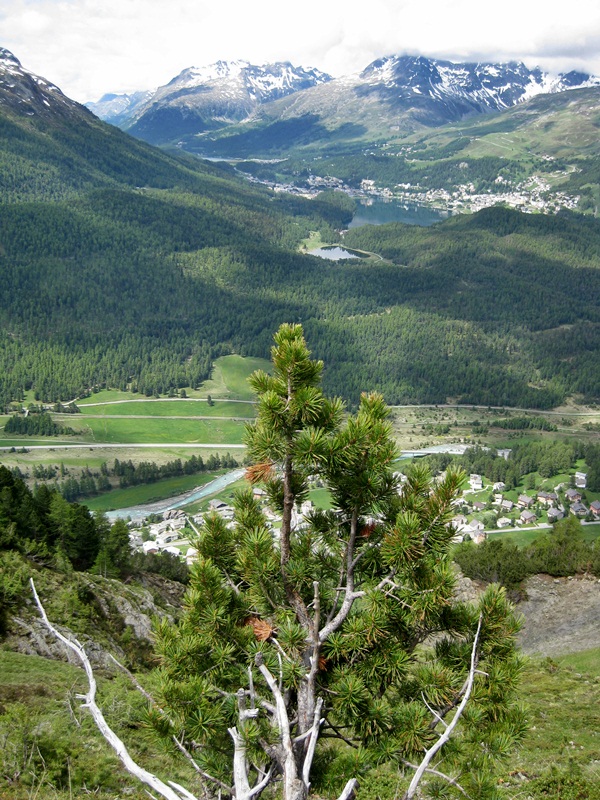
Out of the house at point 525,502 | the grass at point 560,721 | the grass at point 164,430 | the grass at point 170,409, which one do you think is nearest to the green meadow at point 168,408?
the grass at point 170,409

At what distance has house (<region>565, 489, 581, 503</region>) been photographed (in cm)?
8362

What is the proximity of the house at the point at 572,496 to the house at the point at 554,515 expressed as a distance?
4.15m

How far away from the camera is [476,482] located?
87188 mm

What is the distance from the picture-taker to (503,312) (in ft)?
585

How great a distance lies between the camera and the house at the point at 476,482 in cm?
8623

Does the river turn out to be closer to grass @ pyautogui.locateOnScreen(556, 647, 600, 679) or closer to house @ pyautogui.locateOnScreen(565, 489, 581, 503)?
house @ pyautogui.locateOnScreen(565, 489, 581, 503)

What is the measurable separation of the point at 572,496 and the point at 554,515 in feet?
26.7

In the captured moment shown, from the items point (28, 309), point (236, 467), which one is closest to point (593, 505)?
point (236, 467)

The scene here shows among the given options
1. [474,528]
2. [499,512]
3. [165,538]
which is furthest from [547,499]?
[165,538]

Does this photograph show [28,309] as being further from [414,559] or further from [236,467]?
[414,559]

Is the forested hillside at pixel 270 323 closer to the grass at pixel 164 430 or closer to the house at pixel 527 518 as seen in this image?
the grass at pixel 164 430

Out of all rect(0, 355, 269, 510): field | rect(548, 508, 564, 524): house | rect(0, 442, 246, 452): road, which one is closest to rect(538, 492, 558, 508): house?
rect(548, 508, 564, 524): house

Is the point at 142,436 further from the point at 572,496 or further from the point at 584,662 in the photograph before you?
the point at 584,662

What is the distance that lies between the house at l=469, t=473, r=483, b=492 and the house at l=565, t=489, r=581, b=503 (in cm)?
1115
